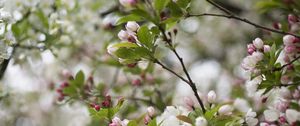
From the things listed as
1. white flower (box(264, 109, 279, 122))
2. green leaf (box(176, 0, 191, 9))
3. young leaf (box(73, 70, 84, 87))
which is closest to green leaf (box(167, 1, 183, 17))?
green leaf (box(176, 0, 191, 9))

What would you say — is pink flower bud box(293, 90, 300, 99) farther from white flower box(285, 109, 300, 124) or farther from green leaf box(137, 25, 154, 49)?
green leaf box(137, 25, 154, 49)

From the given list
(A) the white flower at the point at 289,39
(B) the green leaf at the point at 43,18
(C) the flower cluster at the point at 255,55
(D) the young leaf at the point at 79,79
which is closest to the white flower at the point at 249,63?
(C) the flower cluster at the point at 255,55

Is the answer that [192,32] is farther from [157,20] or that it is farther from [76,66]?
[157,20]

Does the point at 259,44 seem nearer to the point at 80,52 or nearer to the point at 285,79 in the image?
the point at 285,79

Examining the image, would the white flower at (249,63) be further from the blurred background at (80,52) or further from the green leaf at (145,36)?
the blurred background at (80,52)

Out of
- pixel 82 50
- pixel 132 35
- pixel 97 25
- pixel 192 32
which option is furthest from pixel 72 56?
pixel 132 35

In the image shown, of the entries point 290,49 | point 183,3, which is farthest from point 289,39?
point 183,3

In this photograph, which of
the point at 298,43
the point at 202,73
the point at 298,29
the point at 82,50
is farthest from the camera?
the point at 202,73
